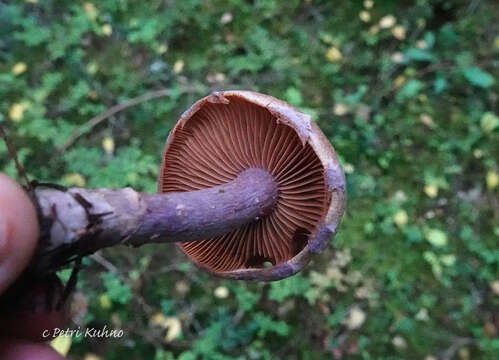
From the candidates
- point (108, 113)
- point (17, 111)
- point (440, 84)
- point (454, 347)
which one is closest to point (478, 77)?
point (440, 84)

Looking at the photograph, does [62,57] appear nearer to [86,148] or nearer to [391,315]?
[86,148]

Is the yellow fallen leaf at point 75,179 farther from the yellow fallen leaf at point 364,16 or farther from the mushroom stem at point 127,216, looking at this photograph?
the yellow fallen leaf at point 364,16

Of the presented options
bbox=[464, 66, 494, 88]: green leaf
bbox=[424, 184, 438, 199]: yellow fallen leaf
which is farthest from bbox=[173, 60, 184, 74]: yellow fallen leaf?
bbox=[464, 66, 494, 88]: green leaf

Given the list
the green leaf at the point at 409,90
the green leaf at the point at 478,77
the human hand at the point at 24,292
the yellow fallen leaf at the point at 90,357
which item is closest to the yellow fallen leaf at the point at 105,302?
the yellow fallen leaf at the point at 90,357

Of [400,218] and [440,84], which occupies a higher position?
[440,84]

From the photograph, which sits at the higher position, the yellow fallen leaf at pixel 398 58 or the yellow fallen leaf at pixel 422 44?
the yellow fallen leaf at pixel 422 44

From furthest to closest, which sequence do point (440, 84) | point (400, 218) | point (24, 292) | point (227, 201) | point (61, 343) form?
point (440, 84)
point (400, 218)
point (61, 343)
point (227, 201)
point (24, 292)

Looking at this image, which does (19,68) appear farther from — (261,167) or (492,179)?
(492,179)

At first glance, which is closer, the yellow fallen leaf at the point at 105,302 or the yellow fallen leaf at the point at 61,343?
the yellow fallen leaf at the point at 61,343

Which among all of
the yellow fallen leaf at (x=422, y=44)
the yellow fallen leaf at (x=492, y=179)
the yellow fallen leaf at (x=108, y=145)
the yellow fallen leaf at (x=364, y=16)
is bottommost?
the yellow fallen leaf at (x=492, y=179)
